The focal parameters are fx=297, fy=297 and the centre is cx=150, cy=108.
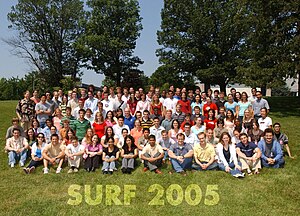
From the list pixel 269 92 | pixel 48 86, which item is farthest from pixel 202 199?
pixel 269 92

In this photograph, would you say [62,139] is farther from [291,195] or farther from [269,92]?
[269,92]

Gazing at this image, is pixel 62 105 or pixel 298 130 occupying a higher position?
pixel 62 105

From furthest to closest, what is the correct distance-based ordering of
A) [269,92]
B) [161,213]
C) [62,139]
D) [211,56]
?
[269,92] < [211,56] < [62,139] < [161,213]

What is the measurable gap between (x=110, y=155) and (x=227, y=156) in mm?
3104

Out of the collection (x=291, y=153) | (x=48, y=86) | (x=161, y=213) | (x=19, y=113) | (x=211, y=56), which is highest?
(x=211, y=56)

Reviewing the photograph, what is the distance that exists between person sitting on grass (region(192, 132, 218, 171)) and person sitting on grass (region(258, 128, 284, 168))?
137 cm

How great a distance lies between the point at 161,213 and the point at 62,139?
177 inches

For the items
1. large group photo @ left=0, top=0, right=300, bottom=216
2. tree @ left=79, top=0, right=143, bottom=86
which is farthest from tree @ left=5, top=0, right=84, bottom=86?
large group photo @ left=0, top=0, right=300, bottom=216

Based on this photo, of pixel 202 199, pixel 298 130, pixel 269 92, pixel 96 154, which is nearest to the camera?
pixel 202 199

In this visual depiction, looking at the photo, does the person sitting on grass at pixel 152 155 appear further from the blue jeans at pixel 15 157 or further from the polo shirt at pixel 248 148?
the blue jeans at pixel 15 157

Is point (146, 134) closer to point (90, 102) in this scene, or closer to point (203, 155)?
point (203, 155)

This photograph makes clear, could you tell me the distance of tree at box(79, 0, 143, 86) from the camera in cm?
3653

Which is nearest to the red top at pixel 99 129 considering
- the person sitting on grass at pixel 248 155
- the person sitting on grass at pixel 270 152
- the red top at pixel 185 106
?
the red top at pixel 185 106

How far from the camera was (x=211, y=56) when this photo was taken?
31.2m
